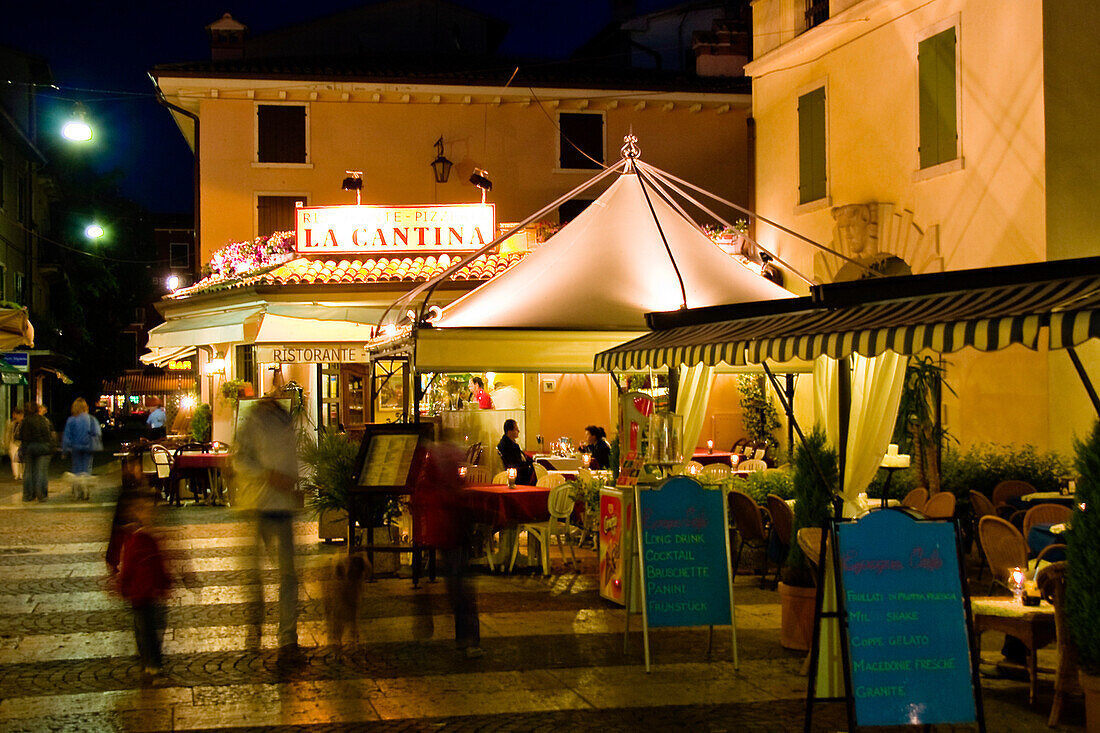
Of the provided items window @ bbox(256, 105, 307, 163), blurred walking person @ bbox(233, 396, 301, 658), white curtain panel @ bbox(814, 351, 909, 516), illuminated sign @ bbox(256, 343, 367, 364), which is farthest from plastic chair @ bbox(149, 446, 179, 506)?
white curtain panel @ bbox(814, 351, 909, 516)

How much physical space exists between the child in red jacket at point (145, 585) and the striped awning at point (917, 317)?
391cm

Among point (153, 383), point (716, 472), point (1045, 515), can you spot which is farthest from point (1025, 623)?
point (153, 383)

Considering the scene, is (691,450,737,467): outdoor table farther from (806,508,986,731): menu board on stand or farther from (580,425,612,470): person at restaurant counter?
(806,508,986,731): menu board on stand

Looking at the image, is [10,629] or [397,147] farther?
[397,147]

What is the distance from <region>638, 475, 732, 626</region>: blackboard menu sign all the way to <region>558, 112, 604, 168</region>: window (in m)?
17.5

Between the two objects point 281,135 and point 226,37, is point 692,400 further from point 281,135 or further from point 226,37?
point 226,37

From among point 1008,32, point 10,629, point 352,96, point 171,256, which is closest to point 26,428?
point 352,96

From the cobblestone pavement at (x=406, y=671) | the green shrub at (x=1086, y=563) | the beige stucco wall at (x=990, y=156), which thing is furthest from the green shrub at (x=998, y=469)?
the green shrub at (x=1086, y=563)

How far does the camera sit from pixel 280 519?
817 centimetres

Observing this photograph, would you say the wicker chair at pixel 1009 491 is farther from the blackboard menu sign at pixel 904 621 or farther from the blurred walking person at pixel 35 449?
the blurred walking person at pixel 35 449

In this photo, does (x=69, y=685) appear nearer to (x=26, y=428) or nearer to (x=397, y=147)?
(x=26, y=428)

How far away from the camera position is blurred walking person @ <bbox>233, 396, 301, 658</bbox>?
8.12m

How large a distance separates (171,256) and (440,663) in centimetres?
5888

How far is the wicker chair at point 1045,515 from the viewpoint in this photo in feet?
29.9
